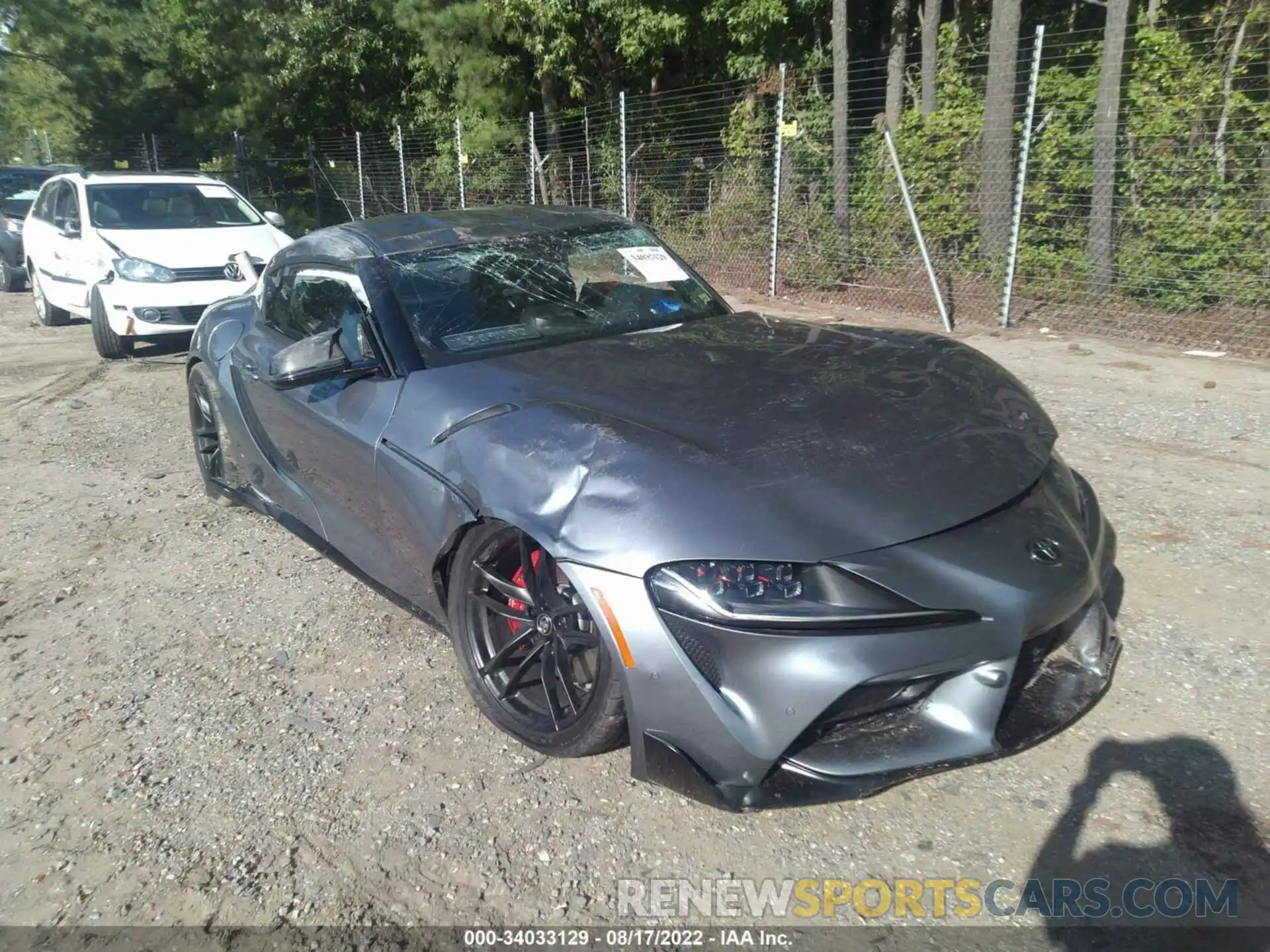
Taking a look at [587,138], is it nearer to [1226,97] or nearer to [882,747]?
[1226,97]

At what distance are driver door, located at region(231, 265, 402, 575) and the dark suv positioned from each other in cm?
1230

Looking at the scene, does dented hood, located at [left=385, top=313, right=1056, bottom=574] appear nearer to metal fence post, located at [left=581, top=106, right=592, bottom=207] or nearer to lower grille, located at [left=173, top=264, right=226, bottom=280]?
lower grille, located at [left=173, top=264, right=226, bottom=280]

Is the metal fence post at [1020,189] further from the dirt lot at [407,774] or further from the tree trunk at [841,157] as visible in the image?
the dirt lot at [407,774]

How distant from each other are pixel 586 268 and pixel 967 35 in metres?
12.7

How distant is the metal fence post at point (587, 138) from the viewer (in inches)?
575

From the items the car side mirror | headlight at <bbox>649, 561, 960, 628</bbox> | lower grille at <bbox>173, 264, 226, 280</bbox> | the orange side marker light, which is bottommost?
the orange side marker light

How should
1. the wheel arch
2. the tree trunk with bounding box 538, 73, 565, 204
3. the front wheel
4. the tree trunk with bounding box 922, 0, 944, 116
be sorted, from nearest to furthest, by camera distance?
the front wheel → the wheel arch → the tree trunk with bounding box 922, 0, 944, 116 → the tree trunk with bounding box 538, 73, 565, 204

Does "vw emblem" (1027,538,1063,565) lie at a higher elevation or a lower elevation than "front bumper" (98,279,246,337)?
higher

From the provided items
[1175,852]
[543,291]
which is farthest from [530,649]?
[1175,852]

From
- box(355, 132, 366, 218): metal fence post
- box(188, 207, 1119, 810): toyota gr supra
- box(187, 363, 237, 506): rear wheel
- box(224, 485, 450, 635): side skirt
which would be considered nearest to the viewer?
box(188, 207, 1119, 810): toyota gr supra

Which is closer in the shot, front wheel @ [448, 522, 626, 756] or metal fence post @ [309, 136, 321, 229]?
front wheel @ [448, 522, 626, 756]

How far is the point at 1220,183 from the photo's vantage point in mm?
8219

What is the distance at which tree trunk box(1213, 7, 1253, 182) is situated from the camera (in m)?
8.22

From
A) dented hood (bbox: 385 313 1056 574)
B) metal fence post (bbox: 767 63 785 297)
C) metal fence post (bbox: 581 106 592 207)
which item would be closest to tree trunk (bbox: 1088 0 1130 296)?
metal fence post (bbox: 767 63 785 297)
